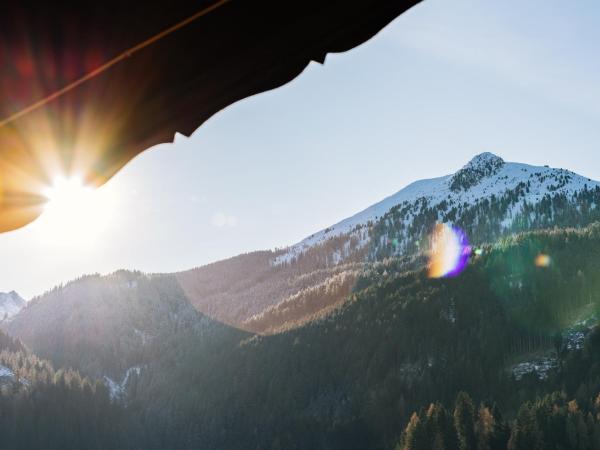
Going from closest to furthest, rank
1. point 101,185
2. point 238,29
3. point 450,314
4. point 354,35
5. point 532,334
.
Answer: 1. point 238,29
2. point 354,35
3. point 101,185
4. point 532,334
5. point 450,314

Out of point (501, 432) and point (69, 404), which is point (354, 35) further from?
point (69, 404)

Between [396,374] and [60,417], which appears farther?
[60,417]

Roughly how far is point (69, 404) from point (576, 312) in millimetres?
140776

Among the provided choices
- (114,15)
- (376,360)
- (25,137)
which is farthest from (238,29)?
(376,360)

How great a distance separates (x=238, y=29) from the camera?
9.08 ft

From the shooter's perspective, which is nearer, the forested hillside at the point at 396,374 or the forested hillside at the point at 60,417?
the forested hillside at the point at 396,374

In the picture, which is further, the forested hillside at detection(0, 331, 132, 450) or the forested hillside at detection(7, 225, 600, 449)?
the forested hillside at detection(0, 331, 132, 450)

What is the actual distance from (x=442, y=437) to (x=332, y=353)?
8797cm

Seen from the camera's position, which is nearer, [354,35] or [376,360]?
[354,35]

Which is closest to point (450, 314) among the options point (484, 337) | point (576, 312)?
point (484, 337)

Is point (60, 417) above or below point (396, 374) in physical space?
above

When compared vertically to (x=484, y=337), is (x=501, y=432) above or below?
below

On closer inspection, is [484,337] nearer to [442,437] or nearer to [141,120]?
[442,437]

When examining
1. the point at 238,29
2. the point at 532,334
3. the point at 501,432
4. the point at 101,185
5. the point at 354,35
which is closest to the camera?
the point at 238,29
